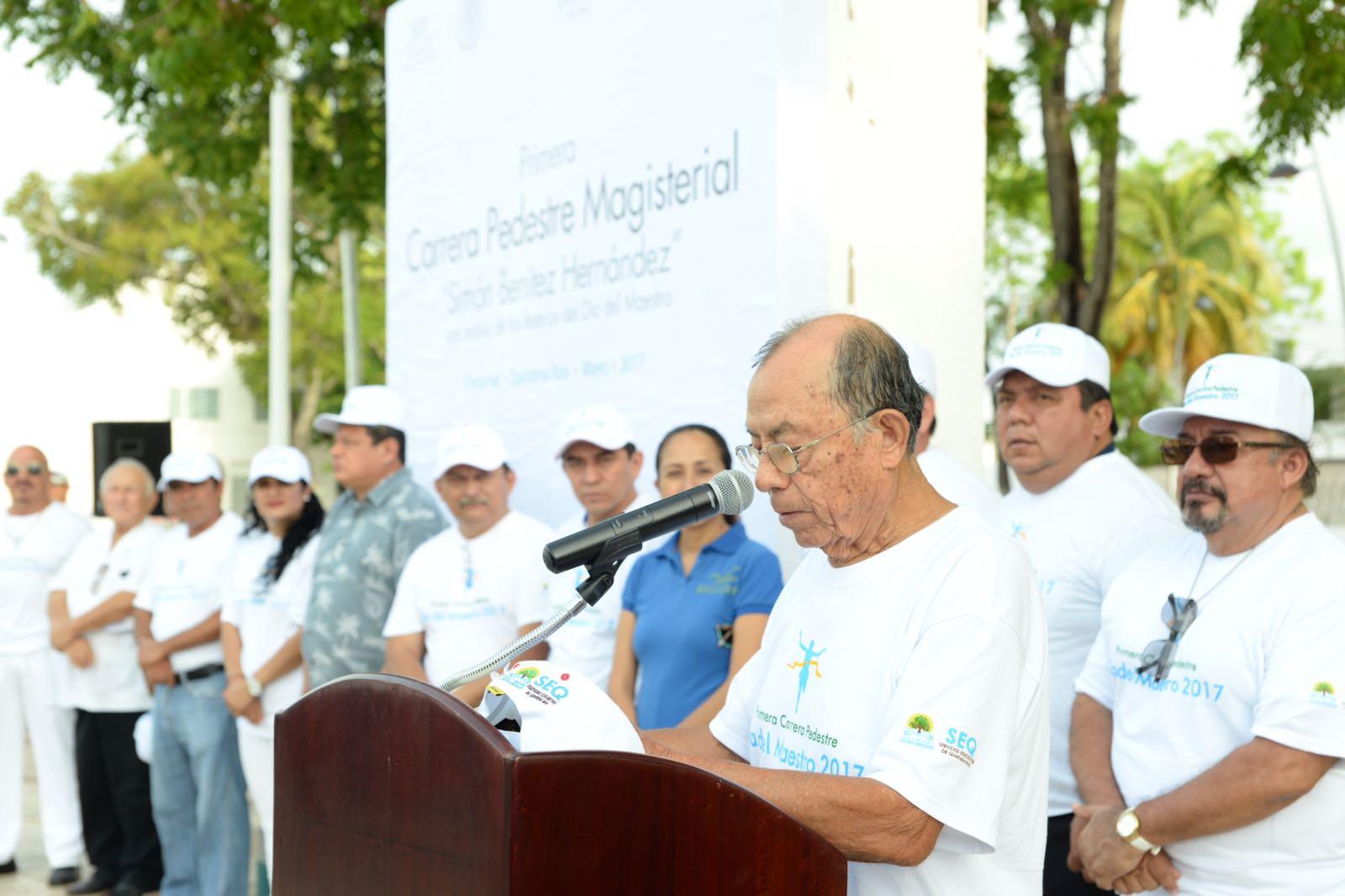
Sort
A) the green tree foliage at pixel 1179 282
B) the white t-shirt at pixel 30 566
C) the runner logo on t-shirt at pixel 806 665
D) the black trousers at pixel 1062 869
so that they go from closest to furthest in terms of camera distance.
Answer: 1. the runner logo on t-shirt at pixel 806 665
2. the black trousers at pixel 1062 869
3. the white t-shirt at pixel 30 566
4. the green tree foliage at pixel 1179 282

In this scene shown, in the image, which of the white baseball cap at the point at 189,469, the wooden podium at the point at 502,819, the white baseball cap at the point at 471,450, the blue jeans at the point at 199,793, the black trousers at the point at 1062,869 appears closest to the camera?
the wooden podium at the point at 502,819

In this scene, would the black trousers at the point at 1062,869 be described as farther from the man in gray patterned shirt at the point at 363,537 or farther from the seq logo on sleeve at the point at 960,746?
the man in gray patterned shirt at the point at 363,537

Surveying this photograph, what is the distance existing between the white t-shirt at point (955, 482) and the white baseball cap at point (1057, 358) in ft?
0.93

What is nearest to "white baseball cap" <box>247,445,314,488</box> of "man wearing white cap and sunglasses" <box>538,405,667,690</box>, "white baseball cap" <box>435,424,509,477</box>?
"white baseball cap" <box>435,424,509,477</box>

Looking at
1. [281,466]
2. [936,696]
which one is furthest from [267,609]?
[936,696]

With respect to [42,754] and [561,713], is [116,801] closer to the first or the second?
[42,754]

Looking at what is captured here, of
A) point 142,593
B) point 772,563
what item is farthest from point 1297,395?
point 142,593

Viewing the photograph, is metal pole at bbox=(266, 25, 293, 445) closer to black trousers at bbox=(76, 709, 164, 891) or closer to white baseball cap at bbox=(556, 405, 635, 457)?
black trousers at bbox=(76, 709, 164, 891)

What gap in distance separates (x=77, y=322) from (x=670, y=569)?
3142cm

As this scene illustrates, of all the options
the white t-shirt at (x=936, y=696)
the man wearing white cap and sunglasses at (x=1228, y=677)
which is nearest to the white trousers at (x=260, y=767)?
the man wearing white cap and sunglasses at (x=1228, y=677)

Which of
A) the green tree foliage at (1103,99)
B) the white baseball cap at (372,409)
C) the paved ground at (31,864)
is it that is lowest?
the paved ground at (31,864)

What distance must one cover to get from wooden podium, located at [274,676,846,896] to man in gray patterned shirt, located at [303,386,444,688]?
11.5 feet

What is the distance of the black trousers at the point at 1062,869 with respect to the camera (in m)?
3.61

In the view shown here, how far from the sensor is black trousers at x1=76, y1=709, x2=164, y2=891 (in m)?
7.09
